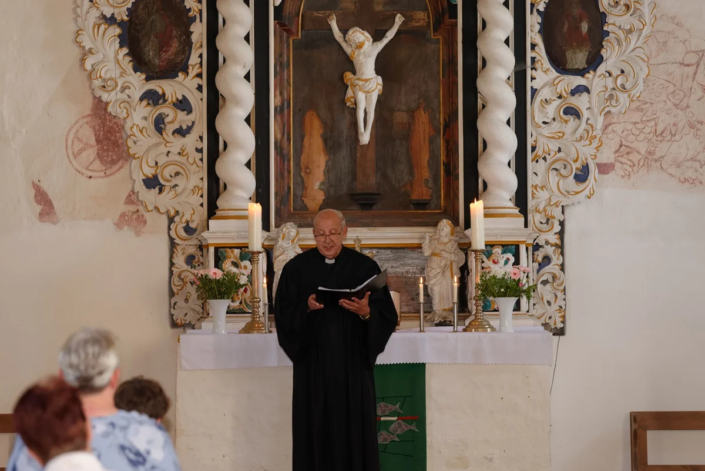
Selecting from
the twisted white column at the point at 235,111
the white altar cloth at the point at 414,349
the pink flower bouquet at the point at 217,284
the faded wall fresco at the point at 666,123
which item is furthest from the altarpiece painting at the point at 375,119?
the white altar cloth at the point at 414,349

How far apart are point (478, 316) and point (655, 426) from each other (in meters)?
1.84

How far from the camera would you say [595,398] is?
25.5 feet

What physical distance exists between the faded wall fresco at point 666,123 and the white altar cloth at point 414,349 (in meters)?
1.96

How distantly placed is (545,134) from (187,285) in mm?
2939

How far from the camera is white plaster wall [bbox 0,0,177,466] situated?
7.82 metres

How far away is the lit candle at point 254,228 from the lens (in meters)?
6.83

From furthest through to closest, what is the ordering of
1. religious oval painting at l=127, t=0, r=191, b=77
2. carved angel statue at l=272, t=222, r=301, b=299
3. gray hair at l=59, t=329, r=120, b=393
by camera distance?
religious oval painting at l=127, t=0, r=191, b=77 → carved angel statue at l=272, t=222, r=301, b=299 → gray hair at l=59, t=329, r=120, b=393

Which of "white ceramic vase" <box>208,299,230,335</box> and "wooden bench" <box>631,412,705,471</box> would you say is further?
"wooden bench" <box>631,412,705,471</box>

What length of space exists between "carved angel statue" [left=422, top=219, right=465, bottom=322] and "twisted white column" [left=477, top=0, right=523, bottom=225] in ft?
1.12

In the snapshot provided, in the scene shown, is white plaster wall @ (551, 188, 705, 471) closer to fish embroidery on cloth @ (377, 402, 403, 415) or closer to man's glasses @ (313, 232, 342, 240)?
fish embroidery on cloth @ (377, 402, 403, 415)

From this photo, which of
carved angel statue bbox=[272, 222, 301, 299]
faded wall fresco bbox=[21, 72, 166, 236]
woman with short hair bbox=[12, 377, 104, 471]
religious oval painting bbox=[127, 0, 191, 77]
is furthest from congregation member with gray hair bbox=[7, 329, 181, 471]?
religious oval painting bbox=[127, 0, 191, 77]

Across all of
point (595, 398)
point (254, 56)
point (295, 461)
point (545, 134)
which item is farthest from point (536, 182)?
point (295, 461)

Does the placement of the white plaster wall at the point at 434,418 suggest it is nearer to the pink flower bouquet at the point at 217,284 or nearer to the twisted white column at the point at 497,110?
the pink flower bouquet at the point at 217,284

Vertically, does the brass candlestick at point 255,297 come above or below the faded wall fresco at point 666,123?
below
